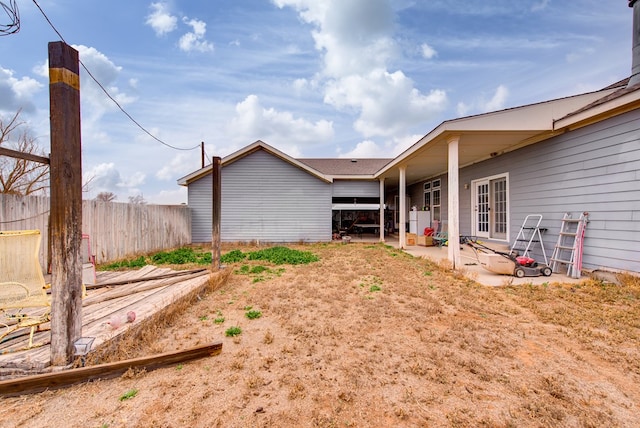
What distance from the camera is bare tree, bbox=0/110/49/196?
9539 mm

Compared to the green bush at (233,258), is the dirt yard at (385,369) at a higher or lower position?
lower

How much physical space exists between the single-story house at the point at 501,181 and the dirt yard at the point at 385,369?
4.96ft

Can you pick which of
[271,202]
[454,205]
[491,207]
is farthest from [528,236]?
[271,202]

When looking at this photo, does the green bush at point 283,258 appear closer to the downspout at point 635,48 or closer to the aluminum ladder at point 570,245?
the aluminum ladder at point 570,245

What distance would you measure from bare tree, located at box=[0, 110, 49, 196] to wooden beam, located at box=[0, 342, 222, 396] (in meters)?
10.9

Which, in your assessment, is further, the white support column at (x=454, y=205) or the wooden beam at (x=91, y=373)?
the white support column at (x=454, y=205)

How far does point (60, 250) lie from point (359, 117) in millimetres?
13068

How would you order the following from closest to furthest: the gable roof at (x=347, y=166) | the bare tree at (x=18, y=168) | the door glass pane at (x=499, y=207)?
the door glass pane at (x=499, y=207), the bare tree at (x=18, y=168), the gable roof at (x=347, y=166)

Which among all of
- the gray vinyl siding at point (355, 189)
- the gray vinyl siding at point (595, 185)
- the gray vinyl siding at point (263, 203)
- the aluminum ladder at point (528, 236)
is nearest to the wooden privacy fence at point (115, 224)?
the gray vinyl siding at point (263, 203)

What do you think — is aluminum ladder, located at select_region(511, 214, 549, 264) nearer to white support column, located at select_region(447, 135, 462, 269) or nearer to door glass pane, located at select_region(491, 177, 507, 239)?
door glass pane, located at select_region(491, 177, 507, 239)

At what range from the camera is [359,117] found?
44.4 ft

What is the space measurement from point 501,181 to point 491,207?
2.87ft

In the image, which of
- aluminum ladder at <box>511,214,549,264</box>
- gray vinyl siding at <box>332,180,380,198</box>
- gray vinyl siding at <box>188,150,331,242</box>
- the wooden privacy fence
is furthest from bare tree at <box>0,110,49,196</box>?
aluminum ladder at <box>511,214,549,264</box>

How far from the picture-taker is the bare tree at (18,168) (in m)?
9.54
